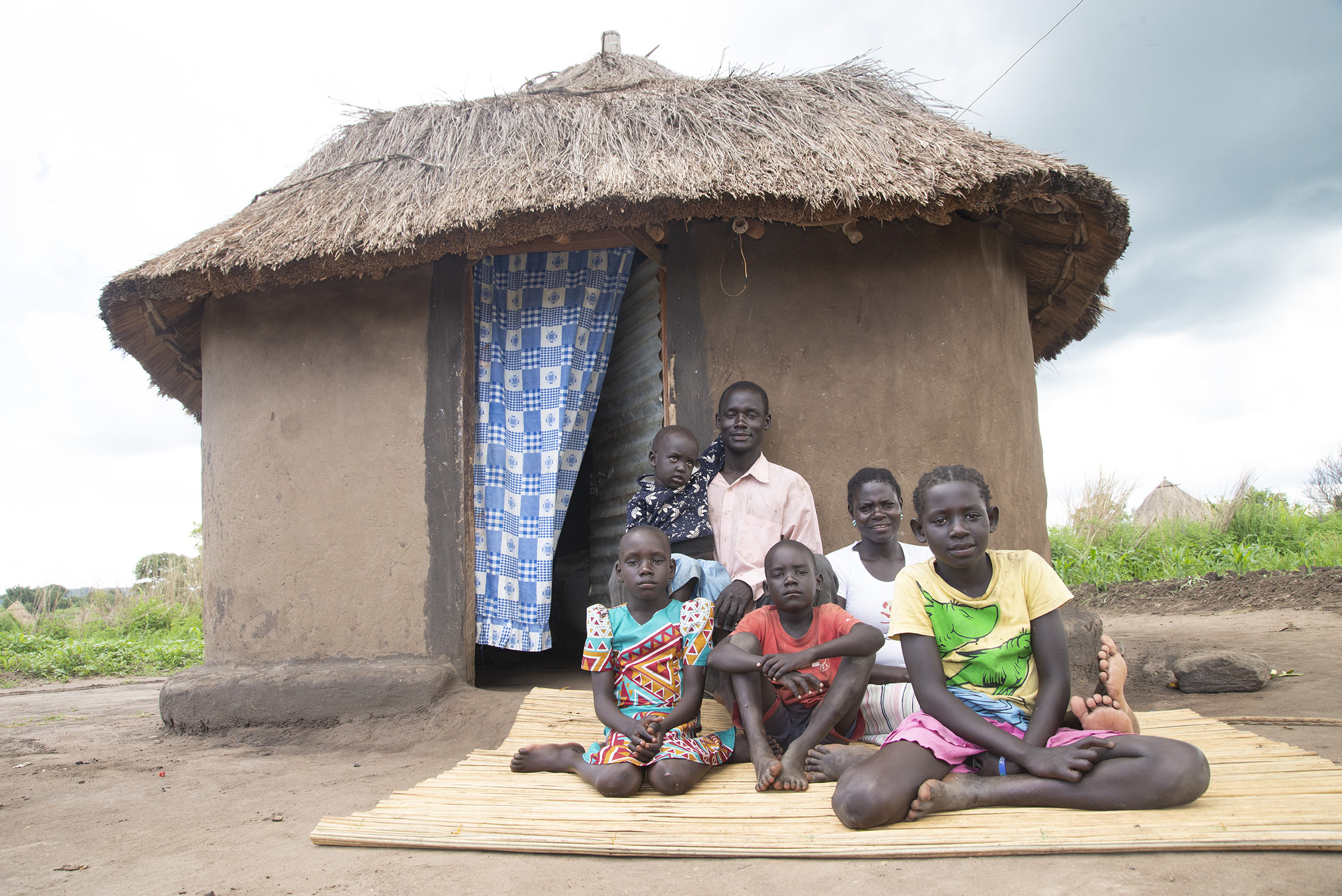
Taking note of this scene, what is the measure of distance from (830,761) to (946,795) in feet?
1.35

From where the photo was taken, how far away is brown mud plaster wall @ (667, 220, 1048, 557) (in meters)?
3.71

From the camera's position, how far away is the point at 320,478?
3928 millimetres

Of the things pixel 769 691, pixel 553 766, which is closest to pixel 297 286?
pixel 553 766

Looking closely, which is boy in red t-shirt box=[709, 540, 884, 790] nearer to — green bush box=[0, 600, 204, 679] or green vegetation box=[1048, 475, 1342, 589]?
green bush box=[0, 600, 204, 679]

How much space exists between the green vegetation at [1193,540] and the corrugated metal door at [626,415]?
6081 millimetres

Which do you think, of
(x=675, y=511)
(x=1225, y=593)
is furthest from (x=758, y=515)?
(x=1225, y=593)

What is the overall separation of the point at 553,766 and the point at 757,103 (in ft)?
10.2

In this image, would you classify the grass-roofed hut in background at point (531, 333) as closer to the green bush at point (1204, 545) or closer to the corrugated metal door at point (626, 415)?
the corrugated metal door at point (626, 415)

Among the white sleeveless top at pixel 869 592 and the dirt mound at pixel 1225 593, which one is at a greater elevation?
the white sleeveless top at pixel 869 592

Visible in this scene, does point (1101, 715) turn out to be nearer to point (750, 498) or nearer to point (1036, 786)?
point (1036, 786)

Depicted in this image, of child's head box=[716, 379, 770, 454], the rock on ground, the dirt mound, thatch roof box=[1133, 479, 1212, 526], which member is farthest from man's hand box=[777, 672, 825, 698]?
thatch roof box=[1133, 479, 1212, 526]

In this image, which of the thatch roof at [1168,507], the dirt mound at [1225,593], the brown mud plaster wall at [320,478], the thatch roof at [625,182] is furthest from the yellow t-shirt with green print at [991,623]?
the thatch roof at [1168,507]

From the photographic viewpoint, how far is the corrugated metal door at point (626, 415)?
172 inches

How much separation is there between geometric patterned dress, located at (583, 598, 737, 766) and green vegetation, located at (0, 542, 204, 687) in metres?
6.65
